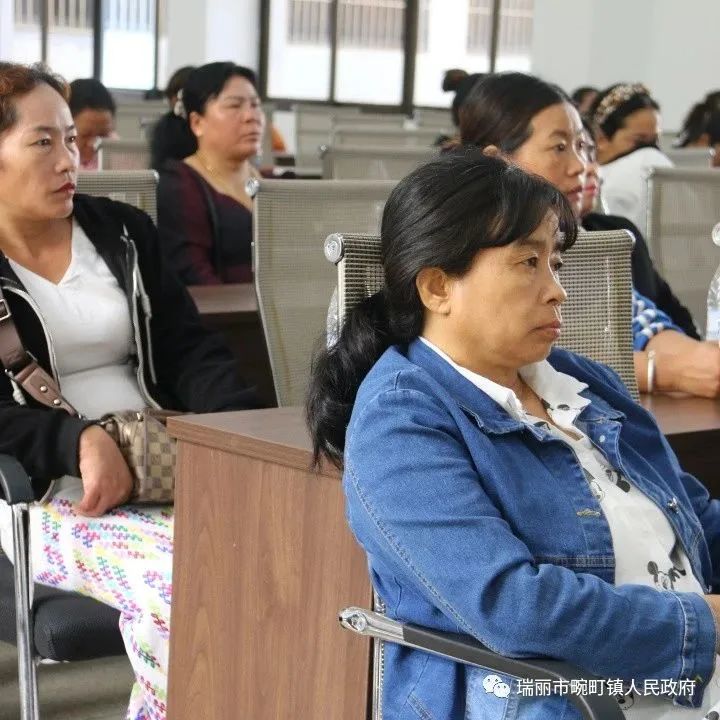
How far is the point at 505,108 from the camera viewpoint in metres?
2.50

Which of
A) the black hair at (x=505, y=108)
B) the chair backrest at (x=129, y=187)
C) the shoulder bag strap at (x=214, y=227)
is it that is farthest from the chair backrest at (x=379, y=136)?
the black hair at (x=505, y=108)

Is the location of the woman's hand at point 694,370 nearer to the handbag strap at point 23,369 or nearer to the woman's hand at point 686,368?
the woman's hand at point 686,368

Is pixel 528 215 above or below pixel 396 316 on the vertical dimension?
above

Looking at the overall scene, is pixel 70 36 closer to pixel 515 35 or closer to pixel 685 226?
pixel 515 35

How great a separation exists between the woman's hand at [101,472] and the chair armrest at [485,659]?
78 cm

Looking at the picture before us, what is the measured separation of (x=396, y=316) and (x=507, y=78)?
3.46 feet

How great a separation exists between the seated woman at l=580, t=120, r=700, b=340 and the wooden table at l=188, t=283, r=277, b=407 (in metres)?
0.66

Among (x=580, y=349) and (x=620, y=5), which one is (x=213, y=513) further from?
(x=620, y=5)

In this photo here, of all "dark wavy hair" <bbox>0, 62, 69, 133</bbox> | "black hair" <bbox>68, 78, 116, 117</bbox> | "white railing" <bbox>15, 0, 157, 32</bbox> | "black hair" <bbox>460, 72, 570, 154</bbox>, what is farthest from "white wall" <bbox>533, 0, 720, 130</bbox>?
"dark wavy hair" <bbox>0, 62, 69, 133</bbox>

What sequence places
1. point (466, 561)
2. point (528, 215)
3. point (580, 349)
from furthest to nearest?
point (580, 349), point (528, 215), point (466, 561)

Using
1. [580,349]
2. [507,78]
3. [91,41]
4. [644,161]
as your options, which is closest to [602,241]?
[580,349]

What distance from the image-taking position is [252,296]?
310cm

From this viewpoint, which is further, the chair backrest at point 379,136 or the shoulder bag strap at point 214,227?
the chair backrest at point 379,136

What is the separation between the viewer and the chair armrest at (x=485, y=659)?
1.34 metres
